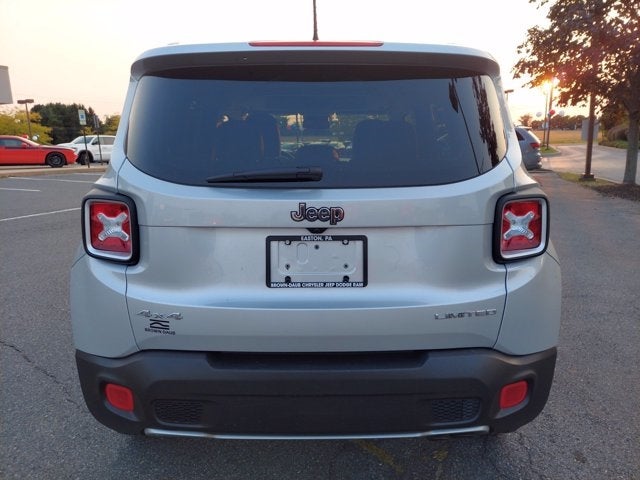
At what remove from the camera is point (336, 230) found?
1911 mm

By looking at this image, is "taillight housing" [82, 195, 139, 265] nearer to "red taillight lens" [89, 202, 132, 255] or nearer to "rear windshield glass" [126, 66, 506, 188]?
"red taillight lens" [89, 202, 132, 255]

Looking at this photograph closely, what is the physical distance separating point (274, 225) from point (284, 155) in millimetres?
291

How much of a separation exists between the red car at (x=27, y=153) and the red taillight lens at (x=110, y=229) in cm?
2748

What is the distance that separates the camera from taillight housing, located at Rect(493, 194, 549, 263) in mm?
1987

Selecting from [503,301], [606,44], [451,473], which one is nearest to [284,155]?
[503,301]

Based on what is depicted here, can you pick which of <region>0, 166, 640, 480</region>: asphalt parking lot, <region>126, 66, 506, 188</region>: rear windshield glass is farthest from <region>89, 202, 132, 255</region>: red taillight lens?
<region>0, 166, 640, 480</region>: asphalt parking lot

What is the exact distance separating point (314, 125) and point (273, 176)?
1.01ft

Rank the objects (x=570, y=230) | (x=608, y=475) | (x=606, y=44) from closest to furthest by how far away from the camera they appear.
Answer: (x=608, y=475) → (x=570, y=230) → (x=606, y=44)

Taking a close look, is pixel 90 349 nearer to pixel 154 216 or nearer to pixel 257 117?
pixel 154 216

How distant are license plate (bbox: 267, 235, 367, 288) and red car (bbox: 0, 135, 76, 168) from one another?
27953mm

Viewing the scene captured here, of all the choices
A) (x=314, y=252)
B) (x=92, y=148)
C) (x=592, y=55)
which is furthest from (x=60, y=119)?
(x=314, y=252)

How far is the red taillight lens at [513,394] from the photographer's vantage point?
2.02m

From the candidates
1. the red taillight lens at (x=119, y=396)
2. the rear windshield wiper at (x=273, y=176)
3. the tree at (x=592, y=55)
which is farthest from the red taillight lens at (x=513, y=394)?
the tree at (x=592, y=55)

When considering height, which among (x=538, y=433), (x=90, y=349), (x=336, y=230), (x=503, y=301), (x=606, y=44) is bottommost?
(x=538, y=433)
